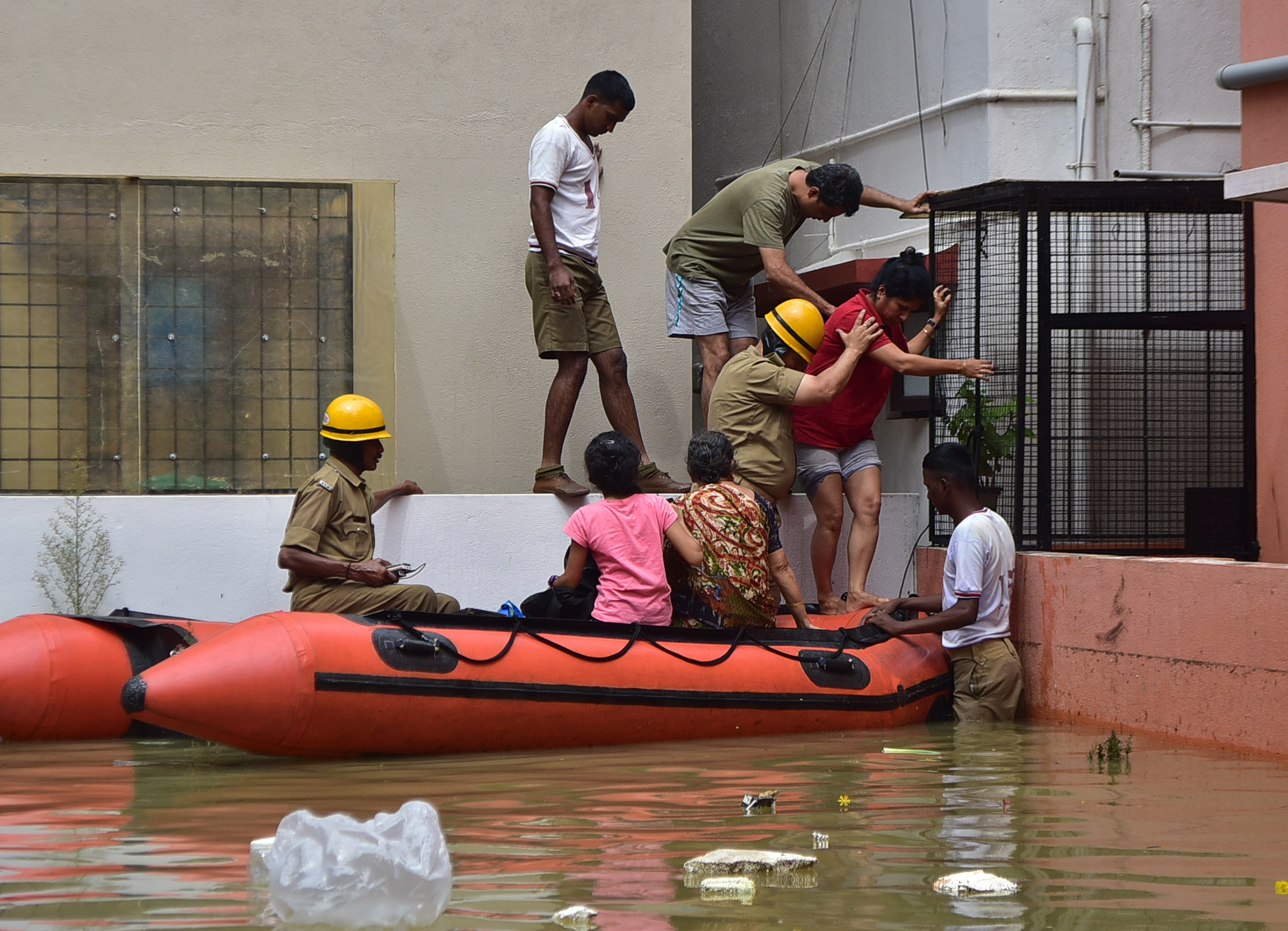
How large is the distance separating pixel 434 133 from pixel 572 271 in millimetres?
1598

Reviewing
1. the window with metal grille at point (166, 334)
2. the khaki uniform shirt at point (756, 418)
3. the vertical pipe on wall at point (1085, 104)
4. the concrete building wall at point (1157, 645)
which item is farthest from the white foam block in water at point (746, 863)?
the vertical pipe on wall at point (1085, 104)

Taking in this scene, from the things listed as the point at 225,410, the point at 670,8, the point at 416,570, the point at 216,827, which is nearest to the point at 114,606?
the point at 225,410

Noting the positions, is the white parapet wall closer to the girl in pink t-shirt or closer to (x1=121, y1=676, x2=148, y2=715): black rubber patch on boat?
the girl in pink t-shirt

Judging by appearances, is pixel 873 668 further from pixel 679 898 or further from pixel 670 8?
pixel 670 8

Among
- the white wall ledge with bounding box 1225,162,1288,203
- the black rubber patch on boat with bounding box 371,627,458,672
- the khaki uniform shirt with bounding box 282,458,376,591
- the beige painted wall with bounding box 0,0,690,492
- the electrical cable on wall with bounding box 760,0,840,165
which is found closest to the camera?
the black rubber patch on boat with bounding box 371,627,458,672

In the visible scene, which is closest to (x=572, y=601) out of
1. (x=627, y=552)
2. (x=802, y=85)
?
(x=627, y=552)

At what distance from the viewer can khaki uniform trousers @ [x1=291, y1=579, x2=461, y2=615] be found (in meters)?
6.81

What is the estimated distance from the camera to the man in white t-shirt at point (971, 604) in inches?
282

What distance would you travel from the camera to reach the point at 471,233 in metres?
9.29

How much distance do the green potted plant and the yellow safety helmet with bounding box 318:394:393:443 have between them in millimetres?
3088

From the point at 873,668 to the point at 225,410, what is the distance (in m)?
3.97

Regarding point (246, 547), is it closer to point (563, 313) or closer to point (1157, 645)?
point (563, 313)

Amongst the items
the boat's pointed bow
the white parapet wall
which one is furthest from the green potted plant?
the boat's pointed bow

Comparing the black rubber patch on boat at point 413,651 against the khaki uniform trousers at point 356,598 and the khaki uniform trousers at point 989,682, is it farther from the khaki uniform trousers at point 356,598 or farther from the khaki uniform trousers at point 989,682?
the khaki uniform trousers at point 989,682
